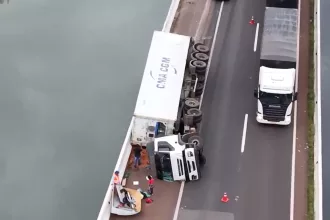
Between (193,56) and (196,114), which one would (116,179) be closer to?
(196,114)

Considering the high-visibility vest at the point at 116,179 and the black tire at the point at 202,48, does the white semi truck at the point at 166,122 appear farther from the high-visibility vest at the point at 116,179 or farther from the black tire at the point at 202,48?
the black tire at the point at 202,48

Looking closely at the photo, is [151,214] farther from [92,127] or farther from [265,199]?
[92,127]

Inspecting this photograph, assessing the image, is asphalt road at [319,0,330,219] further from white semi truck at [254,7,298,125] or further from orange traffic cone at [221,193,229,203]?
orange traffic cone at [221,193,229,203]

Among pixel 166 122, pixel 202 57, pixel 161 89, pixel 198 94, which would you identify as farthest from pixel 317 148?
pixel 202 57

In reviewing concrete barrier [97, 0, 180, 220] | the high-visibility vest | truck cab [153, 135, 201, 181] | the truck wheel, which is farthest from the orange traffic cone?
the high-visibility vest

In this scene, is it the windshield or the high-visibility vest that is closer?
the high-visibility vest

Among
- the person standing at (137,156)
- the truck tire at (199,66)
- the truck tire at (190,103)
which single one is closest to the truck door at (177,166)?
the person standing at (137,156)
